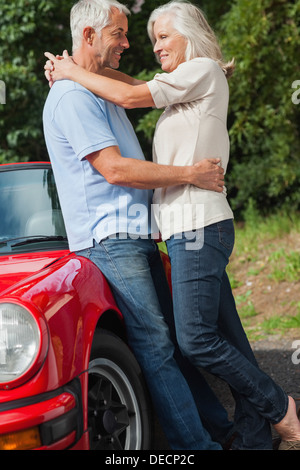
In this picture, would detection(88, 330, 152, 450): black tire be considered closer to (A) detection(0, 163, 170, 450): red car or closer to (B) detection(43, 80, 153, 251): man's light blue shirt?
(A) detection(0, 163, 170, 450): red car

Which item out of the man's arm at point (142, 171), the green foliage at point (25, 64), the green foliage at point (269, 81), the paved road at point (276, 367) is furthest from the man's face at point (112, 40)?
the green foliage at point (25, 64)

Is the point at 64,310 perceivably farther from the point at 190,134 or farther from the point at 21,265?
the point at 190,134

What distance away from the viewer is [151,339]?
267 centimetres

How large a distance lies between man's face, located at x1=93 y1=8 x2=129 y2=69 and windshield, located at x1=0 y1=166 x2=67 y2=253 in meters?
0.80

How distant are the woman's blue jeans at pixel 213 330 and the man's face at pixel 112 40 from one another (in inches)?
34.8

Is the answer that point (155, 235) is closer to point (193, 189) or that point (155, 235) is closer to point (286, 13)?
point (193, 189)

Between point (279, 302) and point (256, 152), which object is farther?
point (256, 152)

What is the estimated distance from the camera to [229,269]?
27.5 ft

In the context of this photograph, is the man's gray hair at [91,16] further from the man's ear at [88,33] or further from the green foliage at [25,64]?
the green foliage at [25,64]

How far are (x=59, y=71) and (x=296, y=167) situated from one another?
289 inches

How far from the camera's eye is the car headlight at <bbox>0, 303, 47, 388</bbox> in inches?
86.2

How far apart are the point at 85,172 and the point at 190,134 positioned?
485 mm

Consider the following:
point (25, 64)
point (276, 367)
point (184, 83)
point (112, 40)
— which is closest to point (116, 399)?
point (184, 83)
